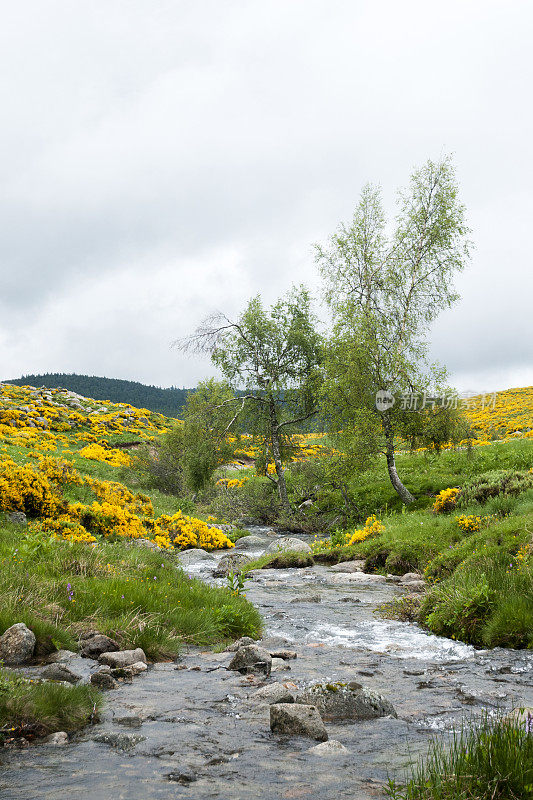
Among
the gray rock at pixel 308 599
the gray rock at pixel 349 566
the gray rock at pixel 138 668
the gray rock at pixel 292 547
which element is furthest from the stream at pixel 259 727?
the gray rock at pixel 292 547

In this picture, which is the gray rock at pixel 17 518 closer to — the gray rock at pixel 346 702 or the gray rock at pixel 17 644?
the gray rock at pixel 17 644

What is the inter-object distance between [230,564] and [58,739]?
13340 millimetres

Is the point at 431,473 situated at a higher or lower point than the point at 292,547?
higher

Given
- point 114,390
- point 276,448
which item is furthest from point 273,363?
point 114,390

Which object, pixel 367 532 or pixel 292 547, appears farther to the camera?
pixel 292 547

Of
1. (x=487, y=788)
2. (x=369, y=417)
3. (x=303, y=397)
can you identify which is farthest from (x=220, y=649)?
(x=303, y=397)

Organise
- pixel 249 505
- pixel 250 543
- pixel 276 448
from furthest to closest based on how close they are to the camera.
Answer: pixel 276 448 → pixel 249 505 → pixel 250 543

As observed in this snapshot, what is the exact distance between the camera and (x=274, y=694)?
5082 millimetres

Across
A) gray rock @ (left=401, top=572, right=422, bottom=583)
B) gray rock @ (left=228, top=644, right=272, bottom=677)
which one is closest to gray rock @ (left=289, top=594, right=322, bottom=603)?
gray rock @ (left=401, top=572, right=422, bottom=583)

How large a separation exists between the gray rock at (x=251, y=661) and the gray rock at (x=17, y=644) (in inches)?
92.6

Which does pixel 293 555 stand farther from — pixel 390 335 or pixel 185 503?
pixel 185 503

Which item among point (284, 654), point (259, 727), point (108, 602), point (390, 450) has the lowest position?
point (284, 654)

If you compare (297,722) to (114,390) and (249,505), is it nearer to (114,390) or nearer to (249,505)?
(249,505)

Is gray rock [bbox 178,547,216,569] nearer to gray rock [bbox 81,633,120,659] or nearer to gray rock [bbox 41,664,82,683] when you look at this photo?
gray rock [bbox 81,633,120,659]
